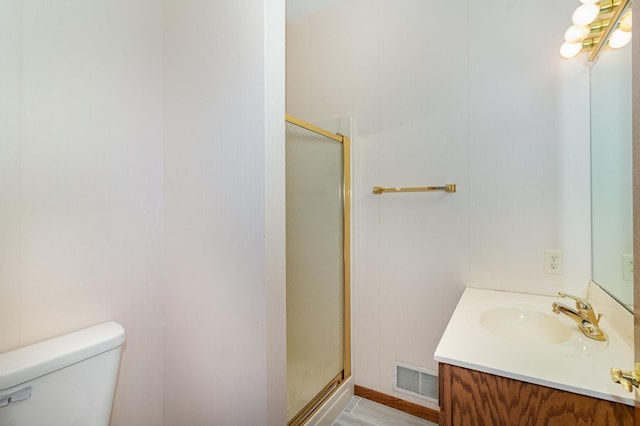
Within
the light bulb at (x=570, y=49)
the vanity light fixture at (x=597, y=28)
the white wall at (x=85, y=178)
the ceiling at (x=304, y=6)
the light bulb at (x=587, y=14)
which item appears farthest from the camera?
the ceiling at (x=304, y=6)

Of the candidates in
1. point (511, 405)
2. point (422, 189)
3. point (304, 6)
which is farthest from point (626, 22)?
point (304, 6)

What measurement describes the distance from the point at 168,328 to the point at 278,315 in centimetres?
60

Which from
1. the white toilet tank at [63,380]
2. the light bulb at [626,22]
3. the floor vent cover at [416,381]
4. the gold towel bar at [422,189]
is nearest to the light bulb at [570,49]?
the light bulb at [626,22]

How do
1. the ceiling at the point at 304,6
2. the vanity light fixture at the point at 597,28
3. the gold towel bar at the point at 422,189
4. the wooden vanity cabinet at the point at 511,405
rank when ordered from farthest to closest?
1. the ceiling at the point at 304,6
2. the gold towel bar at the point at 422,189
3. the vanity light fixture at the point at 597,28
4. the wooden vanity cabinet at the point at 511,405

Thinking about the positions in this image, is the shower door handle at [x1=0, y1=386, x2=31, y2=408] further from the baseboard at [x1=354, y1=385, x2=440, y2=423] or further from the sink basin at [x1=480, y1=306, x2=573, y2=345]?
the baseboard at [x1=354, y1=385, x2=440, y2=423]

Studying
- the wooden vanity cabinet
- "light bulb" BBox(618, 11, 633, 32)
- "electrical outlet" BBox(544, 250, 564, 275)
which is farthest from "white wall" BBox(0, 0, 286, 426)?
"electrical outlet" BBox(544, 250, 564, 275)

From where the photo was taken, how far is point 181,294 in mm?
1263

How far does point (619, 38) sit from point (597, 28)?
0.66ft

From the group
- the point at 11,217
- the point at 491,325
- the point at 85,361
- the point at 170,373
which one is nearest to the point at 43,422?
the point at 85,361

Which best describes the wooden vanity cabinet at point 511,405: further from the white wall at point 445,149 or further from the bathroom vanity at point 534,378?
the white wall at point 445,149

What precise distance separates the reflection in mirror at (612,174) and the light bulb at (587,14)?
151 millimetres

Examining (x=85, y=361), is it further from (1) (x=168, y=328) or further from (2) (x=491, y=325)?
(2) (x=491, y=325)

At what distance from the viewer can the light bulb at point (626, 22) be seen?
997 mm

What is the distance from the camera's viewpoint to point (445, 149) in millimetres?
1672
